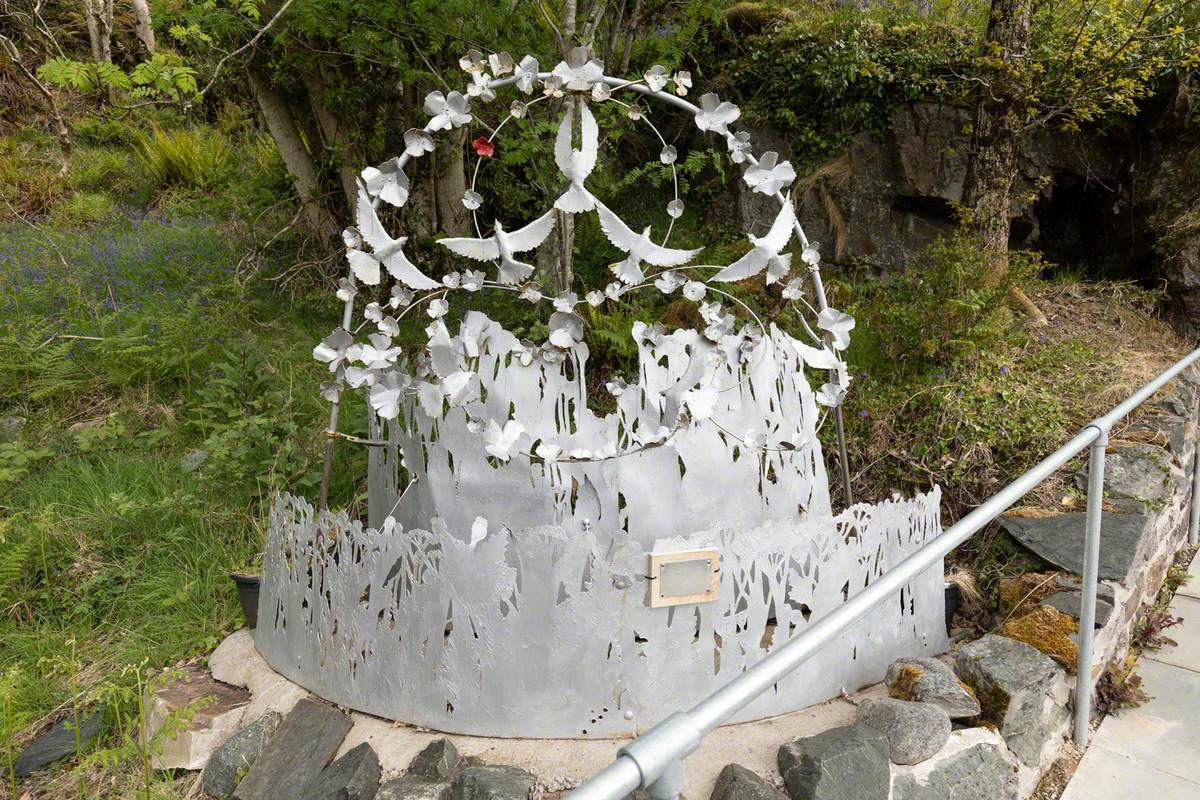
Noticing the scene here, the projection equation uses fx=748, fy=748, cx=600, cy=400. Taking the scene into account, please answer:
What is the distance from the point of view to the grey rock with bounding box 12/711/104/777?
2408 millimetres

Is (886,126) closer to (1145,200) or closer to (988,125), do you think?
(988,125)

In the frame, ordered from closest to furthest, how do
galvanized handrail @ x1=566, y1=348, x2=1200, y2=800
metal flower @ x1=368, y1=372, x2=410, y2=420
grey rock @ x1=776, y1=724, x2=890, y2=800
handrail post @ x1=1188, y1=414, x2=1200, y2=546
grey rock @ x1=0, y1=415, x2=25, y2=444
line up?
galvanized handrail @ x1=566, y1=348, x2=1200, y2=800 < grey rock @ x1=776, y1=724, x2=890, y2=800 < metal flower @ x1=368, y1=372, x2=410, y2=420 < handrail post @ x1=1188, y1=414, x2=1200, y2=546 < grey rock @ x1=0, y1=415, x2=25, y2=444

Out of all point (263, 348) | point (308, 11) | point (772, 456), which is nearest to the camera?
point (772, 456)

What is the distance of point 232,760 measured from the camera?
2.28m

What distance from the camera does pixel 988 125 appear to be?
4.89m

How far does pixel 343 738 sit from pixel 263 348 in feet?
A: 10.7

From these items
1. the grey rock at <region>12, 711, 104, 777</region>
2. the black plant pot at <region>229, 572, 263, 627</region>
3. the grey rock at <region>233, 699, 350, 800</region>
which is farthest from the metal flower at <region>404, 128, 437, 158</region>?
the grey rock at <region>12, 711, 104, 777</region>

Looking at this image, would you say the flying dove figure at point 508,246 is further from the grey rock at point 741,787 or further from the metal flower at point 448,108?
the grey rock at point 741,787

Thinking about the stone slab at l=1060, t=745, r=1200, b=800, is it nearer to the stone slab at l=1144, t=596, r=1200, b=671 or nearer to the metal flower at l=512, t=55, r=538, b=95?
the stone slab at l=1144, t=596, r=1200, b=671

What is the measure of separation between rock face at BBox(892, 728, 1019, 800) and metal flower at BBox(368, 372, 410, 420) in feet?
5.76

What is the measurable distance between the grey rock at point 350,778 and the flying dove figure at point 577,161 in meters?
1.69

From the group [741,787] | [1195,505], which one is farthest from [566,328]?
[1195,505]

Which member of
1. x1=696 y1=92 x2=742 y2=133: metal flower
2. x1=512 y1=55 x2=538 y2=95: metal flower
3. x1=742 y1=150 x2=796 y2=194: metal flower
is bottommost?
x1=742 y1=150 x2=796 y2=194: metal flower

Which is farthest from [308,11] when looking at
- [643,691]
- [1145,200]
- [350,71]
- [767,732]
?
[1145,200]
